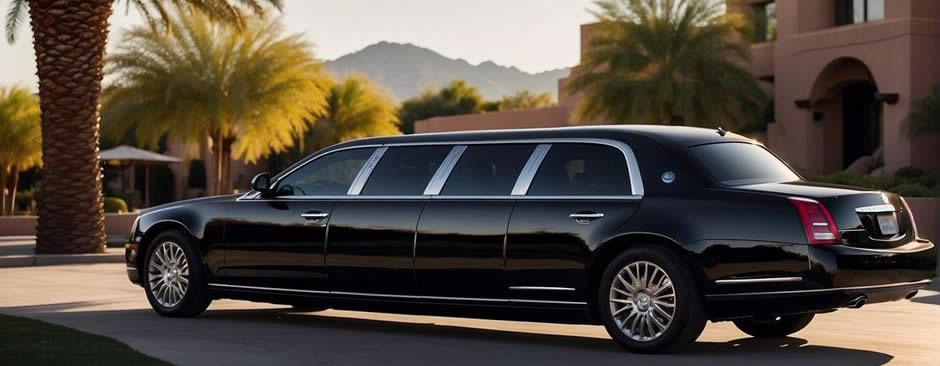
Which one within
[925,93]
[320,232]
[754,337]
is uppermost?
[925,93]

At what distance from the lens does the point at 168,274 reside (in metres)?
13.0

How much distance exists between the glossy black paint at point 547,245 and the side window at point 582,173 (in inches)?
4.1

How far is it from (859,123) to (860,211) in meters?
34.2

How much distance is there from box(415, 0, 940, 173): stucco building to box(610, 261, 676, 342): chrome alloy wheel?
2934cm

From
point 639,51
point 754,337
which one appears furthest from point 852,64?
point 754,337

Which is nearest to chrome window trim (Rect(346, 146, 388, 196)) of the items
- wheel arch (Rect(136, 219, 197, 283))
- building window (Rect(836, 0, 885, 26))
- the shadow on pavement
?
the shadow on pavement

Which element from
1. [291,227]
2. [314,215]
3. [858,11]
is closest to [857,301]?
[314,215]

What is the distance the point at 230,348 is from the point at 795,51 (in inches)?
1317

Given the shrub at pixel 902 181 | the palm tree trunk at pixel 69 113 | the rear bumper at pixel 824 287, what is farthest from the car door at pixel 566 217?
the shrub at pixel 902 181

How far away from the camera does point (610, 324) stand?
33.2 ft

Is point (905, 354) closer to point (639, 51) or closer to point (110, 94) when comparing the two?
point (639, 51)

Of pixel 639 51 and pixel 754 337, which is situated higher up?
pixel 639 51

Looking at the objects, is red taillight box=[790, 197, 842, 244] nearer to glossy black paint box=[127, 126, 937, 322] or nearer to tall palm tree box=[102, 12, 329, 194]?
glossy black paint box=[127, 126, 937, 322]

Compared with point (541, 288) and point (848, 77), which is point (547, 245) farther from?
point (848, 77)
